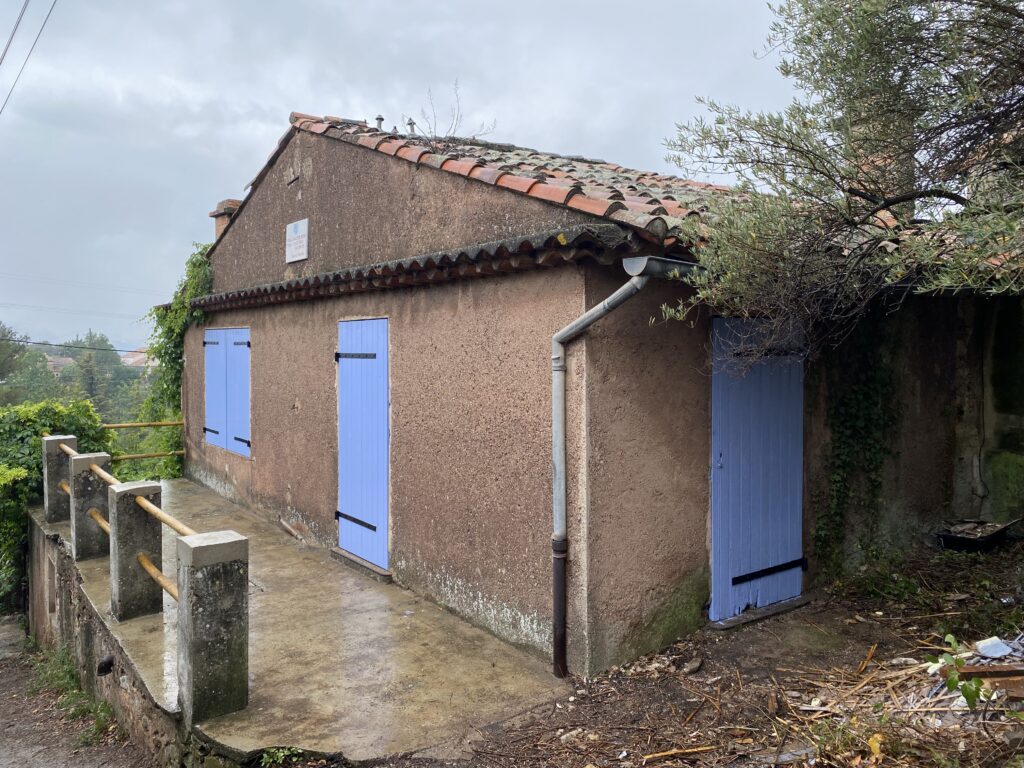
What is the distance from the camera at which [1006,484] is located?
7.00m

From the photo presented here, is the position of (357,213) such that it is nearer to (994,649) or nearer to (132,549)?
(132,549)

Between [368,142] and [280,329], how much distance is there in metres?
2.69

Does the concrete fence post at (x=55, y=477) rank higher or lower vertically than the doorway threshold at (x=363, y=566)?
higher

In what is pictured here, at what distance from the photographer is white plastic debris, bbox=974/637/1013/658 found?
4.16 meters

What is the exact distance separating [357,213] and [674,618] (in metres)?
4.65

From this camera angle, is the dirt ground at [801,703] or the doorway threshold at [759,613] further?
the doorway threshold at [759,613]

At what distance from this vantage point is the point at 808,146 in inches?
151

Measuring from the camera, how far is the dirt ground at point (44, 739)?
516cm

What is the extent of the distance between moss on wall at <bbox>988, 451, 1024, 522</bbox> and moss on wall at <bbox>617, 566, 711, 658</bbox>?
3.78 m

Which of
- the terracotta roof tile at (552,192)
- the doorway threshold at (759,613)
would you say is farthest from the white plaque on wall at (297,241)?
the doorway threshold at (759,613)

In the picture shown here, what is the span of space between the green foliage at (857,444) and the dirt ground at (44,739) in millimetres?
5222

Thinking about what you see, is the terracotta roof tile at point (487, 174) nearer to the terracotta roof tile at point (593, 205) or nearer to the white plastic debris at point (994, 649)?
the terracotta roof tile at point (593, 205)

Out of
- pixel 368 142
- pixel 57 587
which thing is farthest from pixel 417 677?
pixel 57 587

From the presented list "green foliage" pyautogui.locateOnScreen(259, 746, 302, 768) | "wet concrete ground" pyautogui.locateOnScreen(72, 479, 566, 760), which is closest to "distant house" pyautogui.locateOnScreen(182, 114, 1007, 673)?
"wet concrete ground" pyautogui.locateOnScreen(72, 479, 566, 760)
